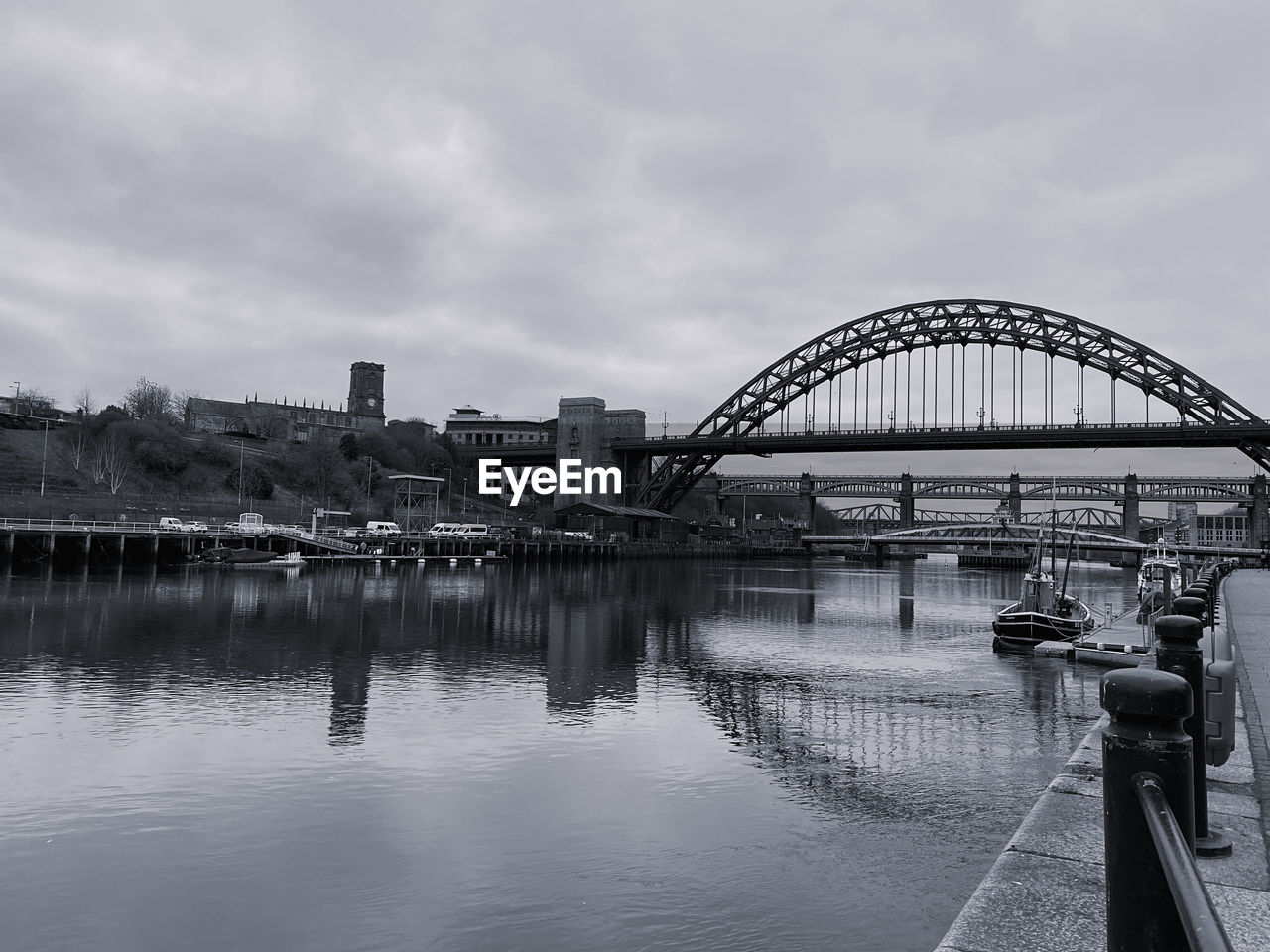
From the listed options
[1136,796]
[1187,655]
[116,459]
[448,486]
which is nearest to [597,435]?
[448,486]

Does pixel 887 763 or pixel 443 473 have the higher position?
pixel 443 473

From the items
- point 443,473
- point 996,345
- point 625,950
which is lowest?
point 625,950

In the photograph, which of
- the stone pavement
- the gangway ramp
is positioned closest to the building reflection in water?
the stone pavement

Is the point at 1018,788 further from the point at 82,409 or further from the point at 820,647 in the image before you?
the point at 82,409

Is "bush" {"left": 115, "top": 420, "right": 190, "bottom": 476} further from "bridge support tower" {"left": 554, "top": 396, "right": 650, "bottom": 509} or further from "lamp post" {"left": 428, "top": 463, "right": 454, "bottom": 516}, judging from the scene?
"bridge support tower" {"left": 554, "top": 396, "right": 650, "bottom": 509}

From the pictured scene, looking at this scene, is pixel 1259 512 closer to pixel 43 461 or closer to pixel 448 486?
pixel 448 486

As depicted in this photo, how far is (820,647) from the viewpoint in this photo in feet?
97.1

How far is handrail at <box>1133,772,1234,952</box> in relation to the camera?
7.18ft

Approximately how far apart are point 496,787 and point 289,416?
165 meters

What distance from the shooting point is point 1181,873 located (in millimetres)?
2391

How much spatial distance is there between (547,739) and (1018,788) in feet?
22.8

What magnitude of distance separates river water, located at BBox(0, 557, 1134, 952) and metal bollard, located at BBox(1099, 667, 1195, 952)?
590cm

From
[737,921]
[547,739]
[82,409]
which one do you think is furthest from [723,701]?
[82,409]

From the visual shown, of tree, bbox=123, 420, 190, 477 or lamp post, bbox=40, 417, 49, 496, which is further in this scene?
tree, bbox=123, 420, 190, 477
